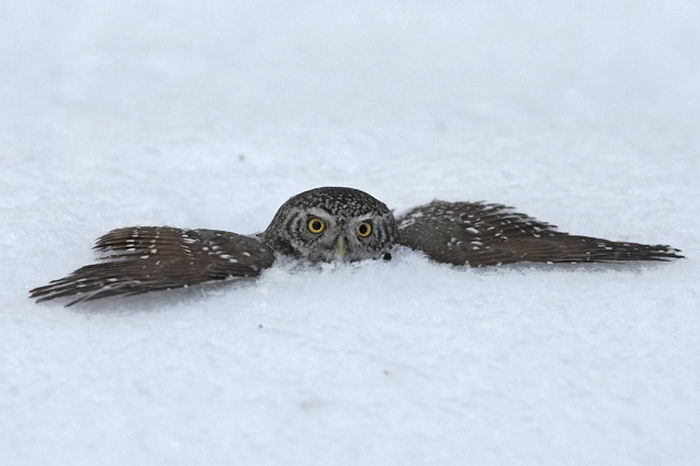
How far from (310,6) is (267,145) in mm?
3408

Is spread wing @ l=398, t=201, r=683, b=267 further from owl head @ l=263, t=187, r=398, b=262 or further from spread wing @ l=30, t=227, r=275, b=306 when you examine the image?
spread wing @ l=30, t=227, r=275, b=306

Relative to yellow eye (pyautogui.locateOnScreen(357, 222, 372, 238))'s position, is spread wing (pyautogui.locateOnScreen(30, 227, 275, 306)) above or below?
below

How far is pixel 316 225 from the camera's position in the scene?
16.1 ft

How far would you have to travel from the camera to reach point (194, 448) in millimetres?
3160

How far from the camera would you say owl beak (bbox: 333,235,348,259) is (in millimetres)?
4863

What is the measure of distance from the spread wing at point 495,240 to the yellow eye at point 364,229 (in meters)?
0.33

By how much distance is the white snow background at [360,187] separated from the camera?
3324 millimetres

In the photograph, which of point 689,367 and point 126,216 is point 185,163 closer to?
point 126,216

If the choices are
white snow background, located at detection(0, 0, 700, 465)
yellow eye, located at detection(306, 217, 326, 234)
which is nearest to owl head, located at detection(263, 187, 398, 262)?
yellow eye, located at detection(306, 217, 326, 234)

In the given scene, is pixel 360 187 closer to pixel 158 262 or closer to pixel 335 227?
pixel 335 227

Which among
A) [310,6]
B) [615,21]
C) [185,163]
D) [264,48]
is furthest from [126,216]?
[615,21]

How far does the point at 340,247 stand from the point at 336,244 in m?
0.03

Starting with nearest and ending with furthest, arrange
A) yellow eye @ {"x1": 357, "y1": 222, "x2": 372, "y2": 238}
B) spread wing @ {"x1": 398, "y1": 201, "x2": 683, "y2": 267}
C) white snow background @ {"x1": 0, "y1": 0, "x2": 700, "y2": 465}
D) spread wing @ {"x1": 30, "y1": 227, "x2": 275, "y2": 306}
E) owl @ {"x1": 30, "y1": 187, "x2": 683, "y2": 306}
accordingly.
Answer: white snow background @ {"x1": 0, "y1": 0, "x2": 700, "y2": 465}
spread wing @ {"x1": 30, "y1": 227, "x2": 275, "y2": 306}
owl @ {"x1": 30, "y1": 187, "x2": 683, "y2": 306}
spread wing @ {"x1": 398, "y1": 201, "x2": 683, "y2": 267}
yellow eye @ {"x1": 357, "y1": 222, "x2": 372, "y2": 238}

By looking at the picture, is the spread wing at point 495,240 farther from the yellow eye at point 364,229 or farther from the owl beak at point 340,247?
the owl beak at point 340,247
